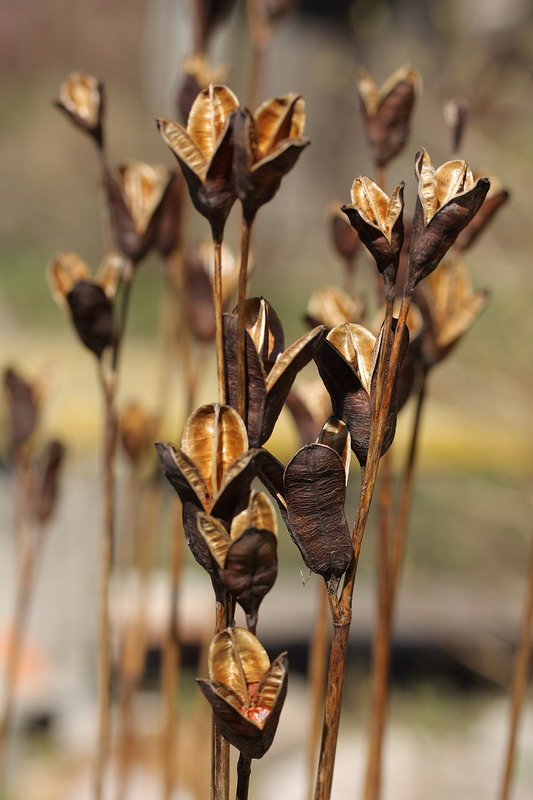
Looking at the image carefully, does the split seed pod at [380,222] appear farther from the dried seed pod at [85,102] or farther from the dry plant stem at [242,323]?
the dried seed pod at [85,102]

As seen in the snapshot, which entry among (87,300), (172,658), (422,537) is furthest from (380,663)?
(422,537)

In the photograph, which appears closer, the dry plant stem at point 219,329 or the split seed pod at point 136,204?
the dry plant stem at point 219,329

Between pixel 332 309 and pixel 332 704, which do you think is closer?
pixel 332 704

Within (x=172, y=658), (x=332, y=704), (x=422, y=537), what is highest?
(x=332, y=704)

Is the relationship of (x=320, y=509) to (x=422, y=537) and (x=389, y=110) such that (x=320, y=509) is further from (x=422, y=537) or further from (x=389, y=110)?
(x=422, y=537)

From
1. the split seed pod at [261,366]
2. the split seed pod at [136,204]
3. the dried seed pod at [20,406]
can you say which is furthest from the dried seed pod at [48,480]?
the split seed pod at [261,366]

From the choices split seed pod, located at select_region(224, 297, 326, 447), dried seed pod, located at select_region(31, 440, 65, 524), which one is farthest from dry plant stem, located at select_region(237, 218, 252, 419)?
dried seed pod, located at select_region(31, 440, 65, 524)

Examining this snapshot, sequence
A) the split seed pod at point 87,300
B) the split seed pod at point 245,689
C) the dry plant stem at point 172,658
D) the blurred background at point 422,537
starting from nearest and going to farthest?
the split seed pod at point 245,689
the split seed pod at point 87,300
the dry plant stem at point 172,658
the blurred background at point 422,537
